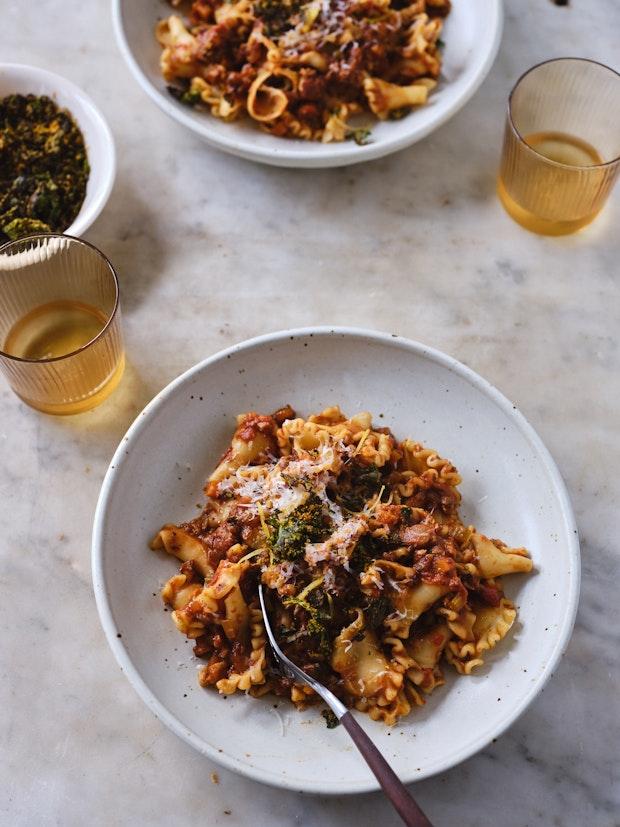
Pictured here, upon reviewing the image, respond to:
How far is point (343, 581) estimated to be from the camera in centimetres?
237

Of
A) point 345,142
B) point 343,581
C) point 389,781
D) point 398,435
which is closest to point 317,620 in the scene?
point 343,581

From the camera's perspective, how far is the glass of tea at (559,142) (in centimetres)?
315

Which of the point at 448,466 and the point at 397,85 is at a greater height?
the point at 397,85

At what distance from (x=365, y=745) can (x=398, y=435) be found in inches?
41.2

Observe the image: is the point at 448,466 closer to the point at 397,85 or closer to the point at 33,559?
the point at 33,559

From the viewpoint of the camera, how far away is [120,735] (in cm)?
261

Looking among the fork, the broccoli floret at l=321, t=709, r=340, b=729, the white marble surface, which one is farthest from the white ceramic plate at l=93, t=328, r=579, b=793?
the white marble surface

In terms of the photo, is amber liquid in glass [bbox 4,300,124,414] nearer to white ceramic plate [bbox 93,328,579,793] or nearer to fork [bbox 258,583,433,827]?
white ceramic plate [bbox 93,328,579,793]

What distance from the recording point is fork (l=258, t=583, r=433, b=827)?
1.96 m

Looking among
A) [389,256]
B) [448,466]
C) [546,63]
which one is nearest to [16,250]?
[389,256]

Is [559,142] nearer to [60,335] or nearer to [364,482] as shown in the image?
[364,482]

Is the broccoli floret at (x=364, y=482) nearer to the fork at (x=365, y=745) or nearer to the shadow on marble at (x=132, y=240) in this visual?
the fork at (x=365, y=745)

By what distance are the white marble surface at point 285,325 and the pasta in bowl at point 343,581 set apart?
0.37 meters

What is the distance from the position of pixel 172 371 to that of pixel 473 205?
1294 millimetres
